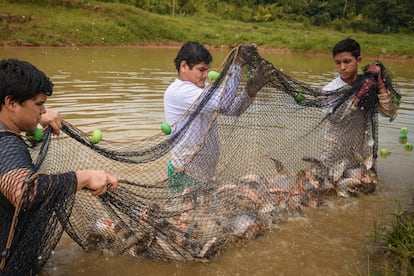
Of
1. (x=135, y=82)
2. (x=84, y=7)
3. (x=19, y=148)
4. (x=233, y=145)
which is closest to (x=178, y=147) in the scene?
(x=233, y=145)

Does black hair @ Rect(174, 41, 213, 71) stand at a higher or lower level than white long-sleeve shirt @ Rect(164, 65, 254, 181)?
higher

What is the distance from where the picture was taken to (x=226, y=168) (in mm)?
3775

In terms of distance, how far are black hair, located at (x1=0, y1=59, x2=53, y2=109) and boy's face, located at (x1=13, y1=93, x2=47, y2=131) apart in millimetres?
29

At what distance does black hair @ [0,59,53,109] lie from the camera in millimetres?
2123

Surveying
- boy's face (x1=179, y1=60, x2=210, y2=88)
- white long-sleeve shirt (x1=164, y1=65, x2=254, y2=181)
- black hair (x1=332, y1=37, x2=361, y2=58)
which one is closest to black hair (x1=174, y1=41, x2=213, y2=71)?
boy's face (x1=179, y1=60, x2=210, y2=88)

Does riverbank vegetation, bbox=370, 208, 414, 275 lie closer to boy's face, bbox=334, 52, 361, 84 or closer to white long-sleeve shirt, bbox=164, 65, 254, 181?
white long-sleeve shirt, bbox=164, 65, 254, 181

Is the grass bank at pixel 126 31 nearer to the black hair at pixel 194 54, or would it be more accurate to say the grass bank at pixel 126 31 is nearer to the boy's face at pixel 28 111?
the black hair at pixel 194 54

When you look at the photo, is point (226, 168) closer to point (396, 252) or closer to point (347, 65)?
point (396, 252)

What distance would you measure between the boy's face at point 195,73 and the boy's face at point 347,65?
6.12 ft

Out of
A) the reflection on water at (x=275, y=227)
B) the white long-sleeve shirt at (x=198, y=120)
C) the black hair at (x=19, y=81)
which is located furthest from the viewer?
the white long-sleeve shirt at (x=198, y=120)

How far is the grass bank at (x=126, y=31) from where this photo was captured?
20.4m

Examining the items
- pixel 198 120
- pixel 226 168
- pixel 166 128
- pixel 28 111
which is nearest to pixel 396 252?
pixel 226 168

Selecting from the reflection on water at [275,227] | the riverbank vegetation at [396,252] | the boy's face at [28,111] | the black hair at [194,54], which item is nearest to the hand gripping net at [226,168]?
the reflection on water at [275,227]

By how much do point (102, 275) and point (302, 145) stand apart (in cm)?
266
